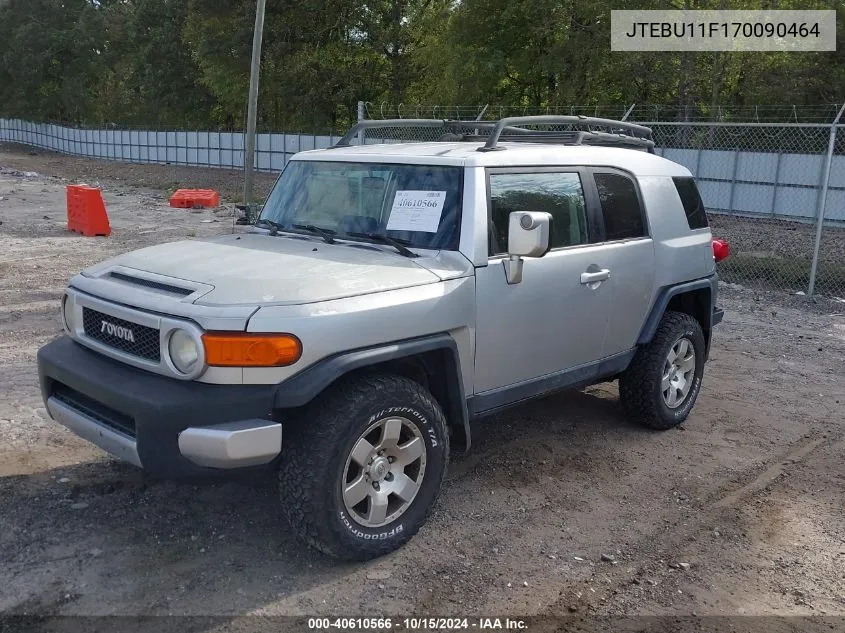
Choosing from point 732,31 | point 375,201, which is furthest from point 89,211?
point 732,31

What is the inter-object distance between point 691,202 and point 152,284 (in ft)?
12.5

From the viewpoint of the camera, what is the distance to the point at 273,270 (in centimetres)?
375

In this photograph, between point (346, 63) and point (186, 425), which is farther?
point (346, 63)

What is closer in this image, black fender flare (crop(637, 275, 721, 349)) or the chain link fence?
black fender flare (crop(637, 275, 721, 349))

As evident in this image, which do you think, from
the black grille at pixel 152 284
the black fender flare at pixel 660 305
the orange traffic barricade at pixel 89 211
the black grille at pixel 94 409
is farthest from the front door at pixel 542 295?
the orange traffic barricade at pixel 89 211

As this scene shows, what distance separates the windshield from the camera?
4.18 meters

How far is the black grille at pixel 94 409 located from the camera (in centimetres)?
347

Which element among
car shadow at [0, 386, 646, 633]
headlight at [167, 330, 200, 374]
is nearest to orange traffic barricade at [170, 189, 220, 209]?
car shadow at [0, 386, 646, 633]

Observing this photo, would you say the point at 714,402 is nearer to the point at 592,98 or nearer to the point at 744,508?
the point at 744,508

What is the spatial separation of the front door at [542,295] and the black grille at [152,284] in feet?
4.67

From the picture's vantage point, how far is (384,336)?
359cm

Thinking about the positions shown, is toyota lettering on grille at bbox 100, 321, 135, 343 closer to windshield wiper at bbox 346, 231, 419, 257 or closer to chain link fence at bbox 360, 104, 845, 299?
windshield wiper at bbox 346, 231, 419, 257

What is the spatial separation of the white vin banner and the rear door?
20371 mm

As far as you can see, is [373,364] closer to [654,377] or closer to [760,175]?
[654,377]
